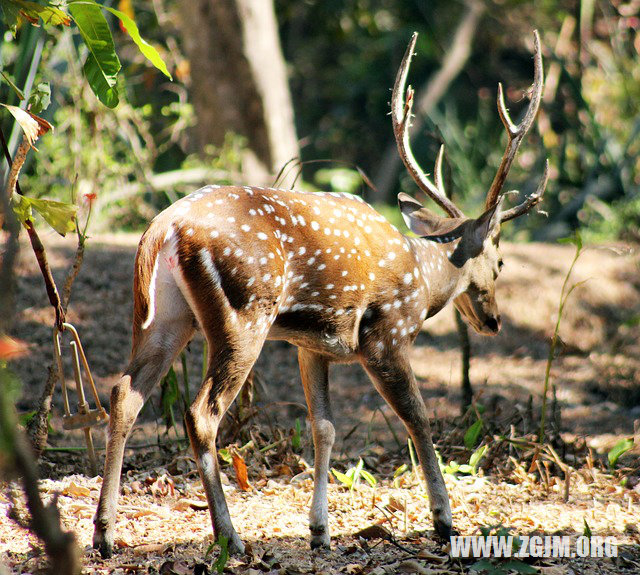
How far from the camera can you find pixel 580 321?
771cm

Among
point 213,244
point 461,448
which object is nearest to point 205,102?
point 461,448

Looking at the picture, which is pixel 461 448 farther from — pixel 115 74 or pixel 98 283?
pixel 98 283

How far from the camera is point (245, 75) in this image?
9734mm

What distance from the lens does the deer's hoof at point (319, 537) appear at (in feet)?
11.9

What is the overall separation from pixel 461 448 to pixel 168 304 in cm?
219

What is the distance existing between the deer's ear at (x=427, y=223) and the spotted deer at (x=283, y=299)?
0.25 ft

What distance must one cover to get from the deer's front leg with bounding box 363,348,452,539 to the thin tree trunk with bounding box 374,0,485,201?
10191 mm

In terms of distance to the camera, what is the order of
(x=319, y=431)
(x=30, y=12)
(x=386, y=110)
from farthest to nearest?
(x=386, y=110), (x=319, y=431), (x=30, y=12)

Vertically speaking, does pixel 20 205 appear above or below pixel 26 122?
below

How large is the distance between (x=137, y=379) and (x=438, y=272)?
1650 mm

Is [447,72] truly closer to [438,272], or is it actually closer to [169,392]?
[438,272]

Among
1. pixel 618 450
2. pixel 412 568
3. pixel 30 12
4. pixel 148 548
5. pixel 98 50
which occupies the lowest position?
pixel 618 450

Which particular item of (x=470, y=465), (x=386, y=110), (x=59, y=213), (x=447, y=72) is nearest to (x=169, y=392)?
(x=59, y=213)

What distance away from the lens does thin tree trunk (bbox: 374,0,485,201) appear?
13977mm
